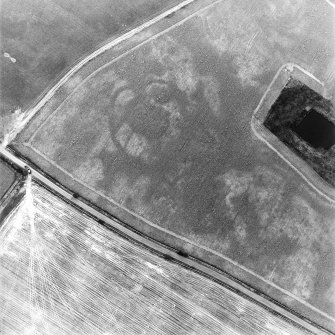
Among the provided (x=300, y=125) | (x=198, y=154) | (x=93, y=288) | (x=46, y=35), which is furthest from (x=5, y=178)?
(x=300, y=125)

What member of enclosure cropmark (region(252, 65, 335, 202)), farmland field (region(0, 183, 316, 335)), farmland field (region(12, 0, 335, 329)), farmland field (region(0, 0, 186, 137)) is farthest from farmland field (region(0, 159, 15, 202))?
enclosure cropmark (region(252, 65, 335, 202))

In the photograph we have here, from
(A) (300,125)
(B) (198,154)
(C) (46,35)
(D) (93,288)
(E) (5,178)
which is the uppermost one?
(A) (300,125)

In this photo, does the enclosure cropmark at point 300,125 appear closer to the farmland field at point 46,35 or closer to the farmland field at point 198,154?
the farmland field at point 198,154

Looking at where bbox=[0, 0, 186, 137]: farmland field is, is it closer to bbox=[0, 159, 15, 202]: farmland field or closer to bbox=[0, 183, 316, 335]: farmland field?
bbox=[0, 159, 15, 202]: farmland field

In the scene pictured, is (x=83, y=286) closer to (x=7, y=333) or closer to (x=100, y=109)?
(x=7, y=333)

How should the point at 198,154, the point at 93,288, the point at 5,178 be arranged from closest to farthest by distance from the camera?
Answer: the point at 93,288, the point at 5,178, the point at 198,154

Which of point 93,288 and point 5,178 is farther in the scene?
point 5,178

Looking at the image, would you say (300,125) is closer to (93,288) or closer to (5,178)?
(93,288)
